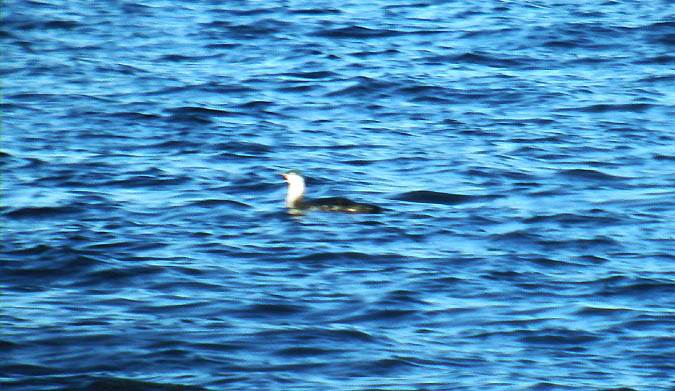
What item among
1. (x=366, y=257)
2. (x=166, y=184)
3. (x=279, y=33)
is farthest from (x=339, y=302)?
(x=279, y=33)

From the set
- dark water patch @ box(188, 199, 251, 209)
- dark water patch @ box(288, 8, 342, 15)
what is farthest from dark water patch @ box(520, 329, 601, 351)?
dark water patch @ box(288, 8, 342, 15)

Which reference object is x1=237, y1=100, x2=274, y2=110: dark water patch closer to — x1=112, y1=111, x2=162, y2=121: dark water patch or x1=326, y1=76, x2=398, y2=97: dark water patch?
x1=326, y1=76, x2=398, y2=97: dark water patch

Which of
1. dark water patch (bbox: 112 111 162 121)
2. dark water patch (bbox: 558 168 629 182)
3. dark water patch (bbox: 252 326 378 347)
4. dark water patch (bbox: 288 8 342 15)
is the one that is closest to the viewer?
dark water patch (bbox: 252 326 378 347)

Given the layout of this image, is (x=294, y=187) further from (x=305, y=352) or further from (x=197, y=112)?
(x=305, y=352)

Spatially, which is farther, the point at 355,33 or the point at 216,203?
the point at 355,33

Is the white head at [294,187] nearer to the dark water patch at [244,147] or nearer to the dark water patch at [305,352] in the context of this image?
the dark water patch at [244,147]

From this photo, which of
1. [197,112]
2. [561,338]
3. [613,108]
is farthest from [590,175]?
[561,338]

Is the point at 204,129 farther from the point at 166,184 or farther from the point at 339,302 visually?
the point at 339,302

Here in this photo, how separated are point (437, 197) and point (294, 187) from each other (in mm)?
1371

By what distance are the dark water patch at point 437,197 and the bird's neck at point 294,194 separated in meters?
1.00

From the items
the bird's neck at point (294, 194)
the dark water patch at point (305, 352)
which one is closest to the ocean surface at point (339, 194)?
the dark water patch at point (305, 352)

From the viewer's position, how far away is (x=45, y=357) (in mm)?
9414

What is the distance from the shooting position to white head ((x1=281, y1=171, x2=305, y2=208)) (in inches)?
539

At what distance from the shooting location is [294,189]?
13773 mm
